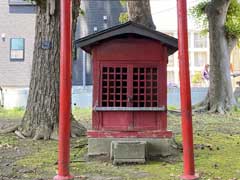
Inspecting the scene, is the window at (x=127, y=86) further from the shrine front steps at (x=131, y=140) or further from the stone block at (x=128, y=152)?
the stone block at (x=128, y=152)

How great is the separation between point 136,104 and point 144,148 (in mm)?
805

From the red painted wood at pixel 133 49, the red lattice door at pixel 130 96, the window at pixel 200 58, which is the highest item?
the window at pixel 200 58

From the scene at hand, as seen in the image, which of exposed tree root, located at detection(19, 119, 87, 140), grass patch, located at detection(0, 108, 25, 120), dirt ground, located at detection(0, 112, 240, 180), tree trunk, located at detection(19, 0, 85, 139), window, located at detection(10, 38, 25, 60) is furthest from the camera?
window, located at detection(10, 38, 25, 60)

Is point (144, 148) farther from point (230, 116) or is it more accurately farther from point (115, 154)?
point (230, 116)

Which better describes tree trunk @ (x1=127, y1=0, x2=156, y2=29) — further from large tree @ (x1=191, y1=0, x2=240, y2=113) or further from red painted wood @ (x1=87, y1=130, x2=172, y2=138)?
red painted wood @ (x1=87, y1=130, x2=172, y2=138)

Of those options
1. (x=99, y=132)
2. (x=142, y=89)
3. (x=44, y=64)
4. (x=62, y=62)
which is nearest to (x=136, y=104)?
(x=142, y=89)

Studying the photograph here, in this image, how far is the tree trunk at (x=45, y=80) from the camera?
9.95m

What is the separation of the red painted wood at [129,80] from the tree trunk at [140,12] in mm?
7158

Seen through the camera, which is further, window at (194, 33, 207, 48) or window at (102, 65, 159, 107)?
window at (194, 33, 207, 48)

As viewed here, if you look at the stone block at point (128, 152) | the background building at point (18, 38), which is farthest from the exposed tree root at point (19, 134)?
the background building at point (18, 38)

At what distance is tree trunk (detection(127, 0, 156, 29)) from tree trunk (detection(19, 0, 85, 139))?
5189 millimetres

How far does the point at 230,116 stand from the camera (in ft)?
52.4

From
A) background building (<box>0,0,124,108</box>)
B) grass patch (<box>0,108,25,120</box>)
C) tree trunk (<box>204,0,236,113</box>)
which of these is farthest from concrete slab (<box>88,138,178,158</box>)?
background building (<box>0,0,124,108</box>)

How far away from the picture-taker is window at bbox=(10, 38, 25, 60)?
27.9 metres
